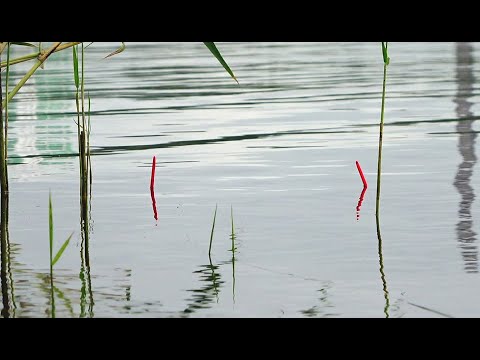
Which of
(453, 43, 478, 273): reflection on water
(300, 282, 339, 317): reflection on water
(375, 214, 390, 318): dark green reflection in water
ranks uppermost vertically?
(453, 43, 478, 273): reflection on water

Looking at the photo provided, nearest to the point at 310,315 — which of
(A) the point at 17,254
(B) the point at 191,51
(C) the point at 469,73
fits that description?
(A) the point at 17,254

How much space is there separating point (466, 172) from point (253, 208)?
6.84ft

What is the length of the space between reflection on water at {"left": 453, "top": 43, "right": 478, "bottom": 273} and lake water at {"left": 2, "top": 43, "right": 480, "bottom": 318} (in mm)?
22

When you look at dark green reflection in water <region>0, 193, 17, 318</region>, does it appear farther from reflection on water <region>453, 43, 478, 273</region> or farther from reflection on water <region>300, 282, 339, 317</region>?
reflection on water <region>453, 43, 478, 273</region>

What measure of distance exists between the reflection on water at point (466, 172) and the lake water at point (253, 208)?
2 cm

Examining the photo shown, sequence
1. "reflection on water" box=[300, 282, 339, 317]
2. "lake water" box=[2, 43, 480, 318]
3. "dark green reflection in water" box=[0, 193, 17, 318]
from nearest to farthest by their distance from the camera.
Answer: "reflection on water" box=[300, 282, 339, 317], "dark green reflection in water" box=[0, 193, 17, 318], "lake water" box=[2, 43, 480, 318]

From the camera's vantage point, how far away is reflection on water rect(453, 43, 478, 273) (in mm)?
5371

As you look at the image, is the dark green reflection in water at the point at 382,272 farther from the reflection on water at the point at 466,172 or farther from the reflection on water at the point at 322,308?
the reflection on water at the point at 466,172

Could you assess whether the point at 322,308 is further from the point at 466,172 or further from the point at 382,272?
the point at 466,172

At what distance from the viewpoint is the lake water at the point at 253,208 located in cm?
451

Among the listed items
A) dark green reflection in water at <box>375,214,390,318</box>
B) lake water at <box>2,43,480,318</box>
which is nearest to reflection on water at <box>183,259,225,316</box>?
lake water at <box>2,43,480,318</box>

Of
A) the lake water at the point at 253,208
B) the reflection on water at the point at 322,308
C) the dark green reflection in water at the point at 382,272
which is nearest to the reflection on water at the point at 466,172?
the lake water at the point at 253,208

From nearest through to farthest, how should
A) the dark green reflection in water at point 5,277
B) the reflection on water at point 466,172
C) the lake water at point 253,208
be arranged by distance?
the dark green reflection in water at point 5,277
the lake water at point 253,208
the reflection on water at point 466,172
